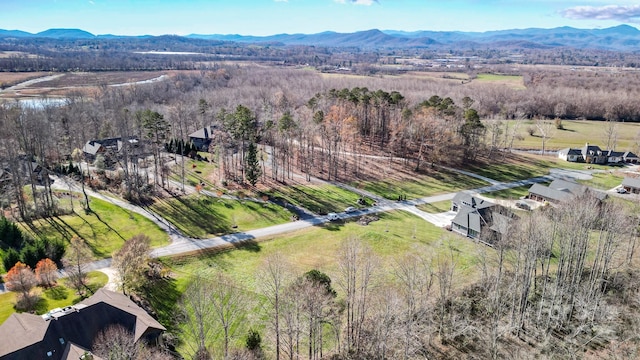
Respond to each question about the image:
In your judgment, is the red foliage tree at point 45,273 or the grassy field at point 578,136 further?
the grassy field at point 578,136

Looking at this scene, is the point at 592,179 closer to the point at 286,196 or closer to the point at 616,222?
the point at 616,222

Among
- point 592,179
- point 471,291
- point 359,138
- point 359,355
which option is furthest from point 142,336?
point 592,179

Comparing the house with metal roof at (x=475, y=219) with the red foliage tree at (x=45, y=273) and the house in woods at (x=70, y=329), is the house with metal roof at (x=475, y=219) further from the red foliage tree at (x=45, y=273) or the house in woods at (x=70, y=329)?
the red foliage tree at (x=45, y=273)

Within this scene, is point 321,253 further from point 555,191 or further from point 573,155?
point 573,155

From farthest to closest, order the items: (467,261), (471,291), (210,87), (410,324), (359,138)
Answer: (210,87)
(359,138)
(467,261)
(471,291)
(410,324)

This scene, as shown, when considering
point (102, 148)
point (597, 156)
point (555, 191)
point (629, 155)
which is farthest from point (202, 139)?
point (629, 155)

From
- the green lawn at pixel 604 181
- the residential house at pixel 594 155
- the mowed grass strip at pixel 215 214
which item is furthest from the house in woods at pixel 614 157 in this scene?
the mowed grass strip at pixel 215 214

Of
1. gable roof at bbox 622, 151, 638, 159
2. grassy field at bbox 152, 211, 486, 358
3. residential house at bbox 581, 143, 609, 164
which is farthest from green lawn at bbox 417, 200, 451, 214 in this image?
gable roof at bbox 622, 151, 638, 159
